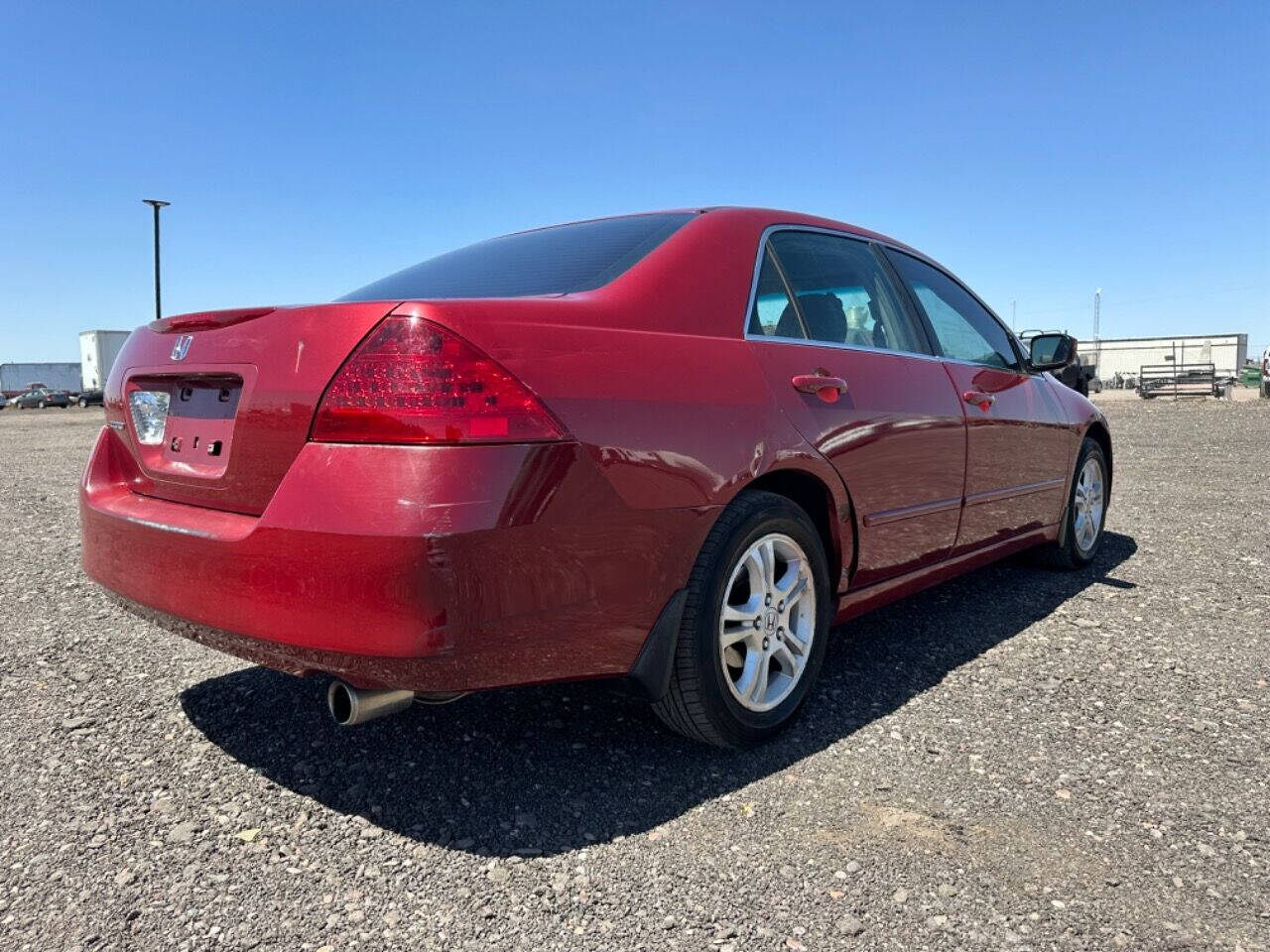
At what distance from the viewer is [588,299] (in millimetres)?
2266

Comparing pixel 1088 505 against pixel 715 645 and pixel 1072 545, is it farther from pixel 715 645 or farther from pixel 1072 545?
pixel 715 645

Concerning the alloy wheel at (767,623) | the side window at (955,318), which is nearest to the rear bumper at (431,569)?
the alloy wheel at (767,623)

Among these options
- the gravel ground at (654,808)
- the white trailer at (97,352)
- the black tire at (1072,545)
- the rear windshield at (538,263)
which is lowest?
the gravel ground at (654,808)

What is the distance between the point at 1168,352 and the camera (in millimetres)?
61125

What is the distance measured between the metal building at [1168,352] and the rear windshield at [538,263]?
5688 cm

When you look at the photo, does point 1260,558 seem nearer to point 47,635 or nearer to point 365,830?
point 365,830

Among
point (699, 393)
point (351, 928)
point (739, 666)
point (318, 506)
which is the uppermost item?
point (699, 393)

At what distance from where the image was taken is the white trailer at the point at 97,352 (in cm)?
4300

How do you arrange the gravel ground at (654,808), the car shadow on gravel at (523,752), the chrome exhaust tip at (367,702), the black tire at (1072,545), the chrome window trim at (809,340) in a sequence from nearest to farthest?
the gravel ground at (654,808) → the chrome exhaust tip at (367,702) → the car shadow on gravel at (523,752) → the chrome window trim at (809,340) → the black tire at (1072,545)

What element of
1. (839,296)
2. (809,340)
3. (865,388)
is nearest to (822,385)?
(809,340)

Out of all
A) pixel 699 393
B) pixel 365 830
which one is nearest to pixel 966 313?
pixel 699 393

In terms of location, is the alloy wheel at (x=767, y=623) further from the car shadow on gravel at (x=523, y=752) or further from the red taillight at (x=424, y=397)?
the red taillight at (x=424, y=397)

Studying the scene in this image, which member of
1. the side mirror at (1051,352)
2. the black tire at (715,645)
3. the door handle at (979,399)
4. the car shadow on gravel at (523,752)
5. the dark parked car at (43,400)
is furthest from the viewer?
the dark parked car at (43,400)

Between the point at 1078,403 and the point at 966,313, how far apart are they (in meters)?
1.16
